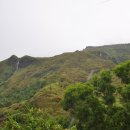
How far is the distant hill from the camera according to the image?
10118 centimetres

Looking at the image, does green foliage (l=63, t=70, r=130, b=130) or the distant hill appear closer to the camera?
green foliage (l=63, t=70, r=130, b=130)

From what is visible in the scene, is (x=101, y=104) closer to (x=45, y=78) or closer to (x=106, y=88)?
(x=106, y=88)

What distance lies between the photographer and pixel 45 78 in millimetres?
139375

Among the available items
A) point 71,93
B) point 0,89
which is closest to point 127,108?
point 71,93

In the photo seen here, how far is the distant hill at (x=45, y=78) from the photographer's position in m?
101

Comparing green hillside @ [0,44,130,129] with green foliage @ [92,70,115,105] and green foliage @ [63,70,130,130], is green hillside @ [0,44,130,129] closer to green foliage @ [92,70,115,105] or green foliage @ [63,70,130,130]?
green foliage @ [63,70,130,130]

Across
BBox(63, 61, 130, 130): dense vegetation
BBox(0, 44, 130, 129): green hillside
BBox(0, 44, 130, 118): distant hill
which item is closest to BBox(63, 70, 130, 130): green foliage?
BBox(63, 61, 130, 130): dense vegetation

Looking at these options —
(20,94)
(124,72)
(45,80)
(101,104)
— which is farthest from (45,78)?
(101,104)

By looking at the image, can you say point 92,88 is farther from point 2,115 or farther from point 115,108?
point 2,115

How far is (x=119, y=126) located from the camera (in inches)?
2229

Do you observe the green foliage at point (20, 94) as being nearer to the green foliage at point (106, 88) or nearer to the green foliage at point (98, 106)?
the green foliage at point (98, 106)

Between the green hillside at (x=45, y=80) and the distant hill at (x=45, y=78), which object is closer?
the green hillside at (x=45, y=80)

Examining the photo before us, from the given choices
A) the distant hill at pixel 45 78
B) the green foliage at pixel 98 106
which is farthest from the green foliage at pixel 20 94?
the green foliage at pixel 98 106

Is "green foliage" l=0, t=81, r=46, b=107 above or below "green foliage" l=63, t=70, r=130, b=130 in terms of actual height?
below
